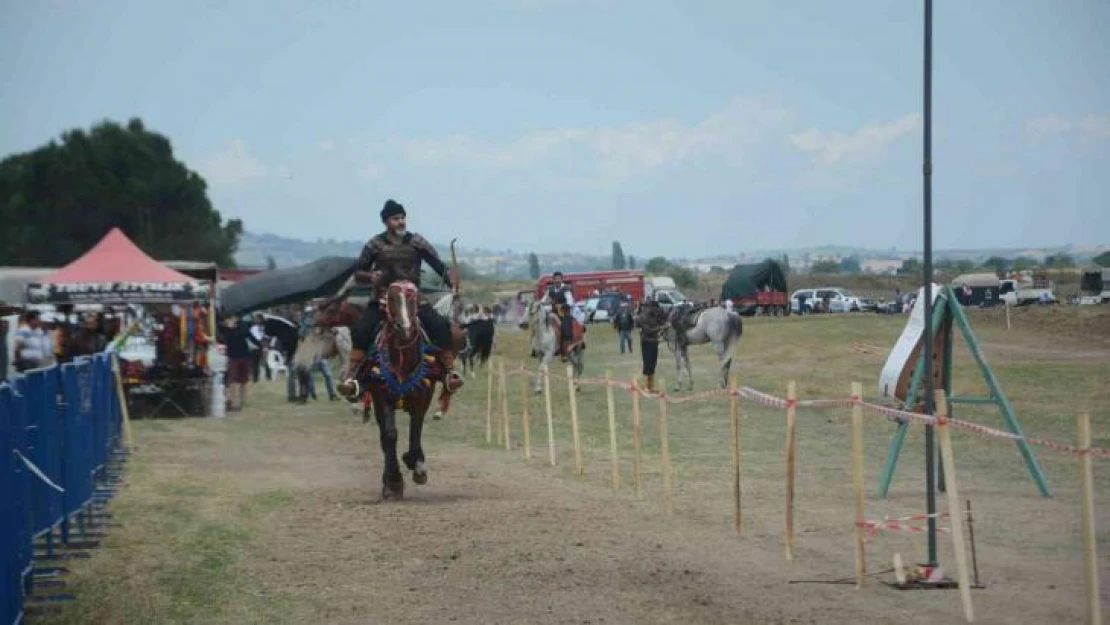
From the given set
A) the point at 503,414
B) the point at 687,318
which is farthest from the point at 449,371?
the point at 687,318

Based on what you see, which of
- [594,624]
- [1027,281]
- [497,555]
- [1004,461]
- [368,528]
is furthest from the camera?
[1027,281]

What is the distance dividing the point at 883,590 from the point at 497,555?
11.6ft

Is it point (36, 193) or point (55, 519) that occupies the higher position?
point (36, 193)

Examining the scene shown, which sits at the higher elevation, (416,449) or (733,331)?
(733,331)

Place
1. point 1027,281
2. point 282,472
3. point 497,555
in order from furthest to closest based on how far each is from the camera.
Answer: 1. point 1027,281
2. point 282,472
3. point 497,555

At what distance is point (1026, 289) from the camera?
43688 mm

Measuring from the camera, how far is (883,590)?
11.5 m

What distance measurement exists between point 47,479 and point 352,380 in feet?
16.5

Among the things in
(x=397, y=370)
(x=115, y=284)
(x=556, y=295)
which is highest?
(x=115, y=284)

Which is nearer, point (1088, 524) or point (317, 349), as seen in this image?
point (1088, 524)

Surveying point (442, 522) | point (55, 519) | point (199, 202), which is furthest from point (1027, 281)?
point (199, 202)

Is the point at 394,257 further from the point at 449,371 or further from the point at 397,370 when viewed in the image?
the point at 449,371

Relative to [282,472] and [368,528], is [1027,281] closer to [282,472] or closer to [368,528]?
[282,472]

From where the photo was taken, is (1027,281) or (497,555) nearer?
(497,555)
